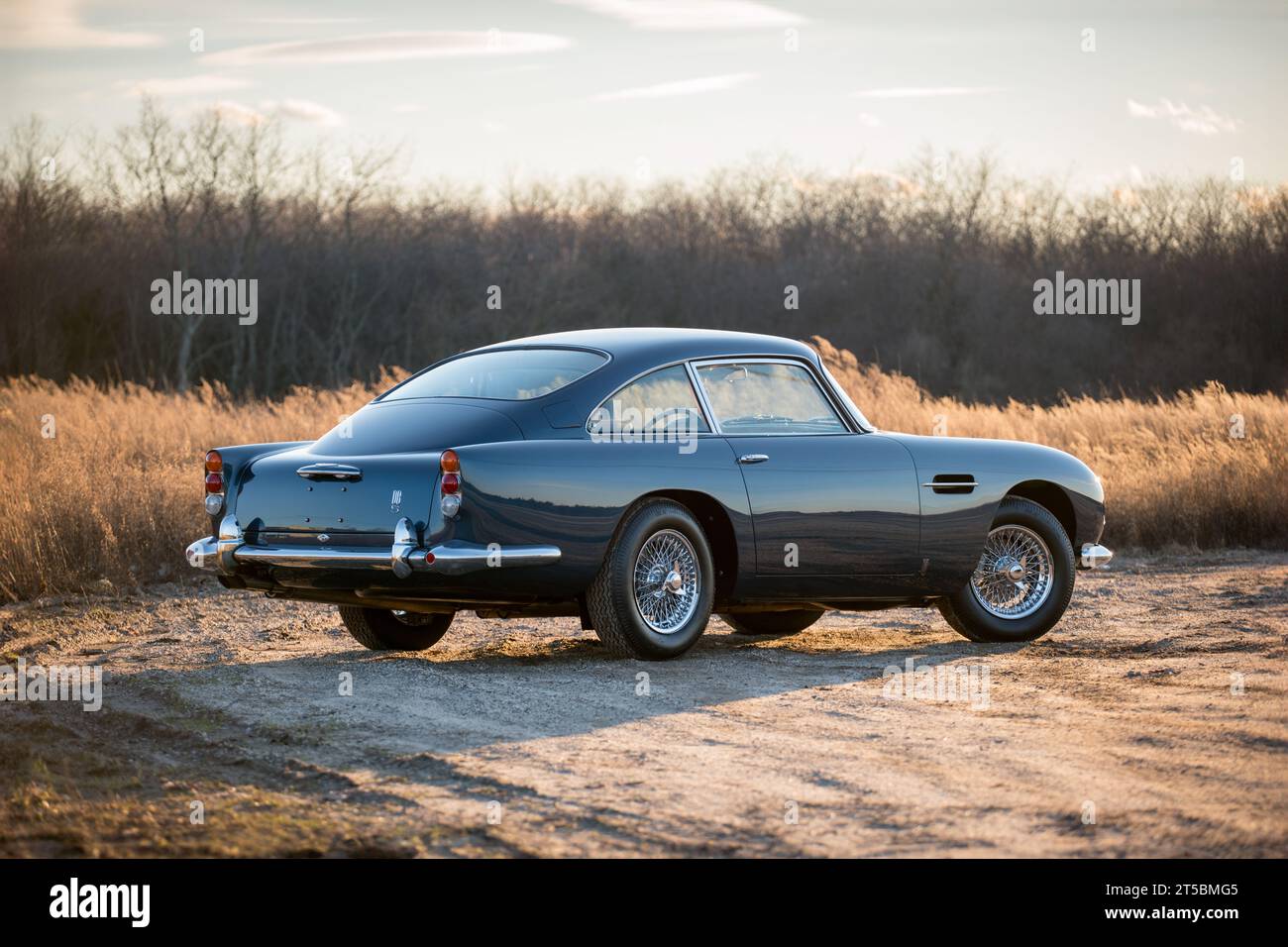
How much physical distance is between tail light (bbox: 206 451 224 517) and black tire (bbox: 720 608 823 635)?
10.6ft

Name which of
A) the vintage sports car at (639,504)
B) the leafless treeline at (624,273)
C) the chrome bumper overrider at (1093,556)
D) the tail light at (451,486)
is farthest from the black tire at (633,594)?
the leafless treeline at (624,273)

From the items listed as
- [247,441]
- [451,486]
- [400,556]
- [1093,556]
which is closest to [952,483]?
[1093,556]

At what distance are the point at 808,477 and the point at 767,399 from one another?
1.72 ft

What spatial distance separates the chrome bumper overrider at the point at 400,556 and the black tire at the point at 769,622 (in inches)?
108

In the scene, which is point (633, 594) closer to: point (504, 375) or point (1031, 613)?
point (504, 375)

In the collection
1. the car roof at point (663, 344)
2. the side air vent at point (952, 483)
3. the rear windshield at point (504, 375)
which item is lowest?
the side air vent at point (952, 483)

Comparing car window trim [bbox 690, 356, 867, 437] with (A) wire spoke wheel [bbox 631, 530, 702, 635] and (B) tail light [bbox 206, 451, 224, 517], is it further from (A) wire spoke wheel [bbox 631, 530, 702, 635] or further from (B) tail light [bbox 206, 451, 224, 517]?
(B) tail light [bbox 206, 451, 224, 517]

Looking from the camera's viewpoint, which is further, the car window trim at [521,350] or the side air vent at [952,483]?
the side air vent at [952,483]

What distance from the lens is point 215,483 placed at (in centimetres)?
840

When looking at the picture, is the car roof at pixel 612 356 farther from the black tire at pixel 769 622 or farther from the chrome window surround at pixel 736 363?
the black tire at pixel 769 622

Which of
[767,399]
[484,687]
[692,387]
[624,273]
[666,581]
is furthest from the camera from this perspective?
[624,273]

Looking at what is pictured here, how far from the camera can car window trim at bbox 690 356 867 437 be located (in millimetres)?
8688

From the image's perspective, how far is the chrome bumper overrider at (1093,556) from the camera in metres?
9.71

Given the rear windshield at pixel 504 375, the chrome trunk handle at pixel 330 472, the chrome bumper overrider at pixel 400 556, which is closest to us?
the chrome bumper overrider at pixel 400 556
